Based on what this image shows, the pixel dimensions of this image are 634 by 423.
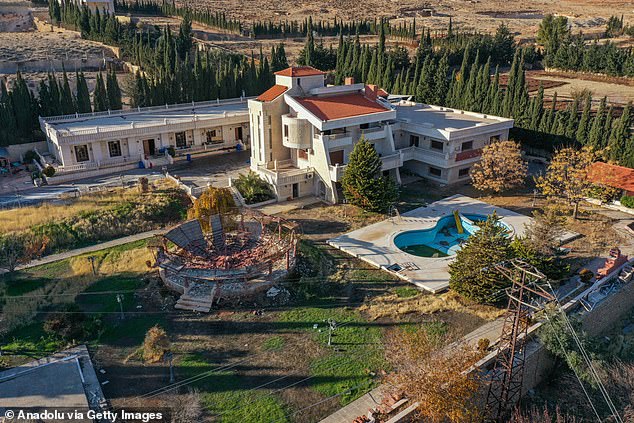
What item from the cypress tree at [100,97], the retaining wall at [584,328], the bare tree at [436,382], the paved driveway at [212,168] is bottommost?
the retaining wall at [584,328]

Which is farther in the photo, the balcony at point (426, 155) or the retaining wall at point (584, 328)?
the balcony at point (426, 155)

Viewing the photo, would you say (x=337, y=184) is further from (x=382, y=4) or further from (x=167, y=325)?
(x=382, y=4)

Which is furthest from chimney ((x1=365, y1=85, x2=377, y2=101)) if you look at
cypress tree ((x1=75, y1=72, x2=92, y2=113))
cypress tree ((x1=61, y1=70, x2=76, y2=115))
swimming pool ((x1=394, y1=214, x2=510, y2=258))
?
cypress tree ((x1=61, y1=70, x2=76, y2=115))

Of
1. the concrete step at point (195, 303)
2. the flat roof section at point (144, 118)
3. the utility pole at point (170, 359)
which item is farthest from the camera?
the flat roof section at point (144, 118)

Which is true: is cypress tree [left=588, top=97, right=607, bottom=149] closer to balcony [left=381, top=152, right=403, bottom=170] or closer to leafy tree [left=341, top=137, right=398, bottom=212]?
balcony [left=381, top=152, right=403, bottom=170]

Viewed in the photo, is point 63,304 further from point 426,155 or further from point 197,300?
point 426,155

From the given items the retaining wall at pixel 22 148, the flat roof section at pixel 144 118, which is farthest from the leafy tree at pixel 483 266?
the retaining wall at pixel 22 148

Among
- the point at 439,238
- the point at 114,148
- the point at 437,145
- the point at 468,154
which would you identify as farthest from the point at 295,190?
the point at 114,148

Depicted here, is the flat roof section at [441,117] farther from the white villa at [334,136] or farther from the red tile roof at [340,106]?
the red tile roof at [340,106]

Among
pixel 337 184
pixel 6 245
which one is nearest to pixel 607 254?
pixel 337 184
